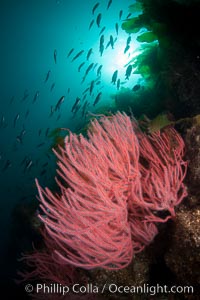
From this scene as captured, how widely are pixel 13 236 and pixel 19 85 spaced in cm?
8659

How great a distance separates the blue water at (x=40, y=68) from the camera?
16.8 meters

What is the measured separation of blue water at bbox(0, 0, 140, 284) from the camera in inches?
662


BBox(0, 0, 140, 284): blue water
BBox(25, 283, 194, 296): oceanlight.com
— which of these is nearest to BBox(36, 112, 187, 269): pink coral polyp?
BBox(25, 283, 194, 296): oceanlight.com

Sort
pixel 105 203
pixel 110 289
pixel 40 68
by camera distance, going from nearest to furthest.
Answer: pixel 105 203 → pixel 110 289 → pixel 40 68

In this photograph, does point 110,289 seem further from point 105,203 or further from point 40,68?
point 40,68

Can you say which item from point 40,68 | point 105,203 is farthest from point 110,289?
point 40,68

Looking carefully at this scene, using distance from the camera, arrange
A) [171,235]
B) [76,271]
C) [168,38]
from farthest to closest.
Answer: [168,38] → [76,271] → [171,235]

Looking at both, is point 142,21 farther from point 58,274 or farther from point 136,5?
point 58,274

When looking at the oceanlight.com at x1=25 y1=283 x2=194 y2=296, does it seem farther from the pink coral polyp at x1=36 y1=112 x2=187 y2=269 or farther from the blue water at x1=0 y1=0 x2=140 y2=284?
the blue water at x1=0 y1=0 x2=140 y2=284

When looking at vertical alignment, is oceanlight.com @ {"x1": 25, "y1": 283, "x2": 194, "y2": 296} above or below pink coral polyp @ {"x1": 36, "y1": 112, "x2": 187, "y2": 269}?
below

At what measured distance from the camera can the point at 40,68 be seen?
81.4m

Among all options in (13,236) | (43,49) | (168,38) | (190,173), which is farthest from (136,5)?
(43,49)

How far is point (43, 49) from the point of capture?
209ft

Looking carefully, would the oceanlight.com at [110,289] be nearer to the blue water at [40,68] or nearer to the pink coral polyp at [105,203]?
the pink coral polyp at [105,203]
